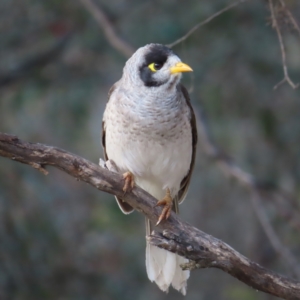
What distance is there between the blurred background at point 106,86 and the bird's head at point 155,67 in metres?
1.79

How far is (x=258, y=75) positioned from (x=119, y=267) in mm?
2334

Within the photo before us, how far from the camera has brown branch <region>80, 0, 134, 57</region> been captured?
6617 millimetres

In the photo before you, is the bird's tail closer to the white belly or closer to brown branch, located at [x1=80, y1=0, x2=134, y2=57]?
the white belly

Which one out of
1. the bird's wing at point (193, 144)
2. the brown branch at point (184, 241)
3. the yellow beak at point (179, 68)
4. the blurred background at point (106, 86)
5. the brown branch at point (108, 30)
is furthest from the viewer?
the blurred background at point (106, 86)

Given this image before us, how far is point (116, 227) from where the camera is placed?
764 cm

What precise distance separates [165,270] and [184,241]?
3.84 ft

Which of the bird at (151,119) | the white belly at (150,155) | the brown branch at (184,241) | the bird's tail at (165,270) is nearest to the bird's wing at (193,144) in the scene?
the bird at (151,119)

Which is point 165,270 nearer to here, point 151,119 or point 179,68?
point 151,119

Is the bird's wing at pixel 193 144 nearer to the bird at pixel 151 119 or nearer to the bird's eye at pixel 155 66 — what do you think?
A: the bird at pixel 151 119

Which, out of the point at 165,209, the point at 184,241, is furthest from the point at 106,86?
the point at 184,241

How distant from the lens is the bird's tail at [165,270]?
5379mm

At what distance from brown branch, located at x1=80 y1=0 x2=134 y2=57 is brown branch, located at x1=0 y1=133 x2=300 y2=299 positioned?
2.35 m

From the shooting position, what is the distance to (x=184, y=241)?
433 cm

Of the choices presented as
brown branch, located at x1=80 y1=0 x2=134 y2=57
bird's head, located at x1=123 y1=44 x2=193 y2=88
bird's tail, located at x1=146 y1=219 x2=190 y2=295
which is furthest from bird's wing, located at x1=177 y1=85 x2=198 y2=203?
brown branch, located at x1=80 y1=0 x2=134 y2=57
